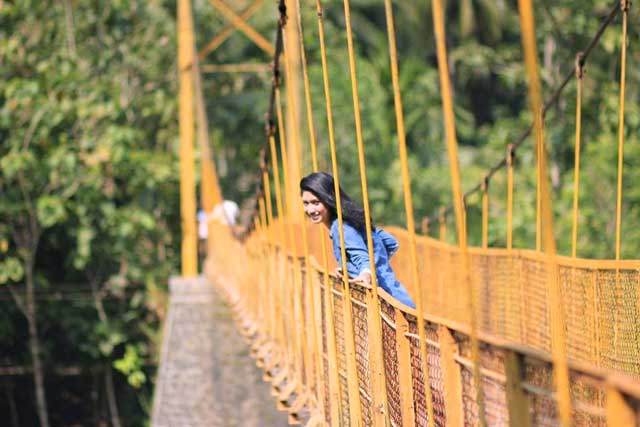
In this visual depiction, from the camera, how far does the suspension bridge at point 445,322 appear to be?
226 centimetres

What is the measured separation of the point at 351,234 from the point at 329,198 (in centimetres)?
17

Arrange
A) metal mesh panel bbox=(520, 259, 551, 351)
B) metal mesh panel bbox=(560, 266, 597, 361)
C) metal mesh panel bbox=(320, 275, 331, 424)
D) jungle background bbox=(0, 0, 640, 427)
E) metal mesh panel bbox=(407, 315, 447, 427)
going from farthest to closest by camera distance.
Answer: jungle background bbox=(0, 0, 640, 427) < metal mesh panel bbox=(520, 259, 551, 351) < metal mesh panel bbox=(560, 266, 597, 361) < metal mesh panel bbox=(320, 275, 331, 424) < metal mesh panel bbox=(407, 315, 447, 427)

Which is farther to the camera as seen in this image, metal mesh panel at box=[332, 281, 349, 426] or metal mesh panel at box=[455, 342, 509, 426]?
metal mesh panel at box=[332, 281, 349, 426]

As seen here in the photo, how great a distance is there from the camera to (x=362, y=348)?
155 inches

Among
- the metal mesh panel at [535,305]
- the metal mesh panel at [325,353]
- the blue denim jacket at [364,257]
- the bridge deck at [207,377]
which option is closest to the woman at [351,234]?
the blue denim jacket at [364,257]

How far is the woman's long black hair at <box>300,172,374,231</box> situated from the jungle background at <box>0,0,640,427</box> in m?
6.61

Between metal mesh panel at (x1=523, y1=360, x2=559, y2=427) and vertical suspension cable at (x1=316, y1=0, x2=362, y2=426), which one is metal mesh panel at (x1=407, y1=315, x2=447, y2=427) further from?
metal mesh panel at (x1=523, y1=360, x2=559, y2=427)

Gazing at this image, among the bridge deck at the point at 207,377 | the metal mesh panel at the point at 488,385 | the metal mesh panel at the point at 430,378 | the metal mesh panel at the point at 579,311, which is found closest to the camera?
the metal mesh panel at the point at 488,385

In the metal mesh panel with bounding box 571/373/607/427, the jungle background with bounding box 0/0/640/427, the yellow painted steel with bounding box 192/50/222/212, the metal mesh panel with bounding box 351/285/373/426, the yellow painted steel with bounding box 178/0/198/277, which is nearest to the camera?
the metal mesh panel with bounding box 571/373/607/427

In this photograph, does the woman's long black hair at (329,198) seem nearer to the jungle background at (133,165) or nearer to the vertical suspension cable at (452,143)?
the vertical suspension cable at (452,143)

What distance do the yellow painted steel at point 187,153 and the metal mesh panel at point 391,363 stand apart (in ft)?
39.9

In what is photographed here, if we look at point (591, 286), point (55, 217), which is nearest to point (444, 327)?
point (591, 286)

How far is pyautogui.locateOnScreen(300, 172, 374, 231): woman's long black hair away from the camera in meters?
4.50

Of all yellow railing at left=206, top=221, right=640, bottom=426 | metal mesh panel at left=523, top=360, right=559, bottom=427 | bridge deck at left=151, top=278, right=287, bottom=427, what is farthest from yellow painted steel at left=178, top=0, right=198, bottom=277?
metal mesh panel at left=523, top=360, right=559, bottom=427
